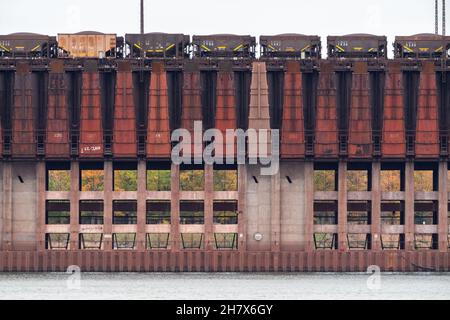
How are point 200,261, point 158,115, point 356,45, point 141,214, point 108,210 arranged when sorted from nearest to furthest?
point 200,261 < point 158,115 < point 356,45 < point 141,214 < point 108,210

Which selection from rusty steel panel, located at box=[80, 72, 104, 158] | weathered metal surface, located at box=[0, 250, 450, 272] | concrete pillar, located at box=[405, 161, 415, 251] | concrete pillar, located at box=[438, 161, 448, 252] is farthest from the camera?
concrete pillar, located at box=[438, 161, 448, 252]

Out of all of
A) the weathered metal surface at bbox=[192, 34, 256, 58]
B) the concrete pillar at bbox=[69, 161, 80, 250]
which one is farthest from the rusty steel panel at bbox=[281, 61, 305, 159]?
the concrete pillar at bbox=[69, 161, 80, 250]

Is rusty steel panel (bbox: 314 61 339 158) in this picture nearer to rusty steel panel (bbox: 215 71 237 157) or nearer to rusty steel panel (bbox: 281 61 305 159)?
rusty steel panel (bbox: 281 61 305 159)

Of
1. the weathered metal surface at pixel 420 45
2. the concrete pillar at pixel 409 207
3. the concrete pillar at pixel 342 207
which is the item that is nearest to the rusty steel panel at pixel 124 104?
the concrete pillar at pixel 342 207

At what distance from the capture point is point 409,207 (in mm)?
196125

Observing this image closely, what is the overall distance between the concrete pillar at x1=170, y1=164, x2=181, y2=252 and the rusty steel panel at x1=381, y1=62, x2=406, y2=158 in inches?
719

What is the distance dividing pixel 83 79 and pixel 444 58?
31713mm

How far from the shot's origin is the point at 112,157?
196 metres

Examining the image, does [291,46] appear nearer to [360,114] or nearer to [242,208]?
[360,114]

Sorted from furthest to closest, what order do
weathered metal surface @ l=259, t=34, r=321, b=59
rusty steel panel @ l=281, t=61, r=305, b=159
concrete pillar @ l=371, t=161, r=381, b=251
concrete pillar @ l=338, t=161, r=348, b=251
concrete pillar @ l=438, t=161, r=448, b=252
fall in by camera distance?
concrete pillar @ l=438, t=161, r=448, b=252
concrete pillar @ l=338, t=161, r=348, b=251
concrete pillar @ l=371, t=161, r=381, b=251
weathered metal surface @ l=259, t=34, r=321, b=59
rusty steel panel @ l=281, t=61, r=305, b=159

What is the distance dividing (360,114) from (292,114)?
19.5 ft

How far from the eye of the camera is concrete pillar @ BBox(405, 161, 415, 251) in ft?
640

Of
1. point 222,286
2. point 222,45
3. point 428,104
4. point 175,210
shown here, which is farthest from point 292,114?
point 222,286

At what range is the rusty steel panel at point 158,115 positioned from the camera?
193375 millimetres
